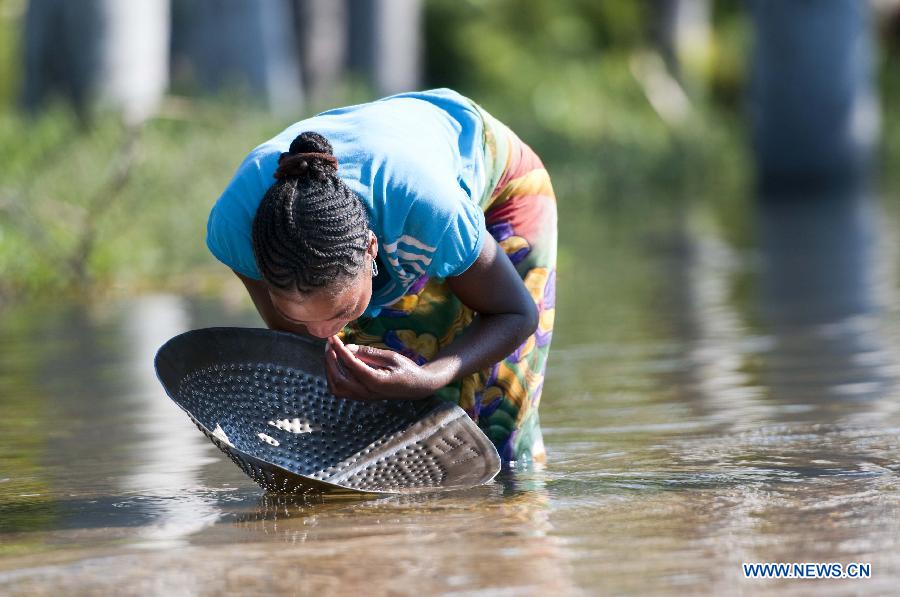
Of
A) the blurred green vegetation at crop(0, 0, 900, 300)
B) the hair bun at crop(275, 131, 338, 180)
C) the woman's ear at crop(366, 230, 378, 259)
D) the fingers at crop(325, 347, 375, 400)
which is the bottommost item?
the blurred green vegetation at crop(0, 0, 900, 300)

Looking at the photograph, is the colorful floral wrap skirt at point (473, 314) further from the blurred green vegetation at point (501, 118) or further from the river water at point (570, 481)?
the blurred green vegetation at point (501, 118)

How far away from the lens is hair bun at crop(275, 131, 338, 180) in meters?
3.46

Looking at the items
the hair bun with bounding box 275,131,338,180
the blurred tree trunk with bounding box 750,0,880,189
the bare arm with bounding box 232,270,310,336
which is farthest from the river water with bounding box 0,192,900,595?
the blurred tree trunk with bounding box 750,0,880,189

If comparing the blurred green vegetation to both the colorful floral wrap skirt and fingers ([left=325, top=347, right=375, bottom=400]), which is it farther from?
fingers ([left=325, top=347, right=375, bottom=400])

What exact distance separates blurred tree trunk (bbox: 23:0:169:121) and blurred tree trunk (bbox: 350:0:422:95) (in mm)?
8217

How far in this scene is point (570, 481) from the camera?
424cm

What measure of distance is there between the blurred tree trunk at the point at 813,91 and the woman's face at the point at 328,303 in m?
14.3

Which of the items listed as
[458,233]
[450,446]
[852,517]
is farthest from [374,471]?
[852,517]

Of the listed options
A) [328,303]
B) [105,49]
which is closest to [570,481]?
[328,303]

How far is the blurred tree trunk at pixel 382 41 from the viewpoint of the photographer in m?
21.1

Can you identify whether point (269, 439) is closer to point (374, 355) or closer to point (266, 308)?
point (266, 308)

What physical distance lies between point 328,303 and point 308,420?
2.88 feet

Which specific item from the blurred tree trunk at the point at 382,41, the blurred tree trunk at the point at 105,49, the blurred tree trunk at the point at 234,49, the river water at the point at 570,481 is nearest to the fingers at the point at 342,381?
the river water at the point at 570,481

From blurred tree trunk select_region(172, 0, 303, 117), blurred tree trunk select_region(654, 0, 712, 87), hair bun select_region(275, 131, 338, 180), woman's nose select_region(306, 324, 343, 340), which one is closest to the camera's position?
hair bun select_region(275, 131, 338, 180)
